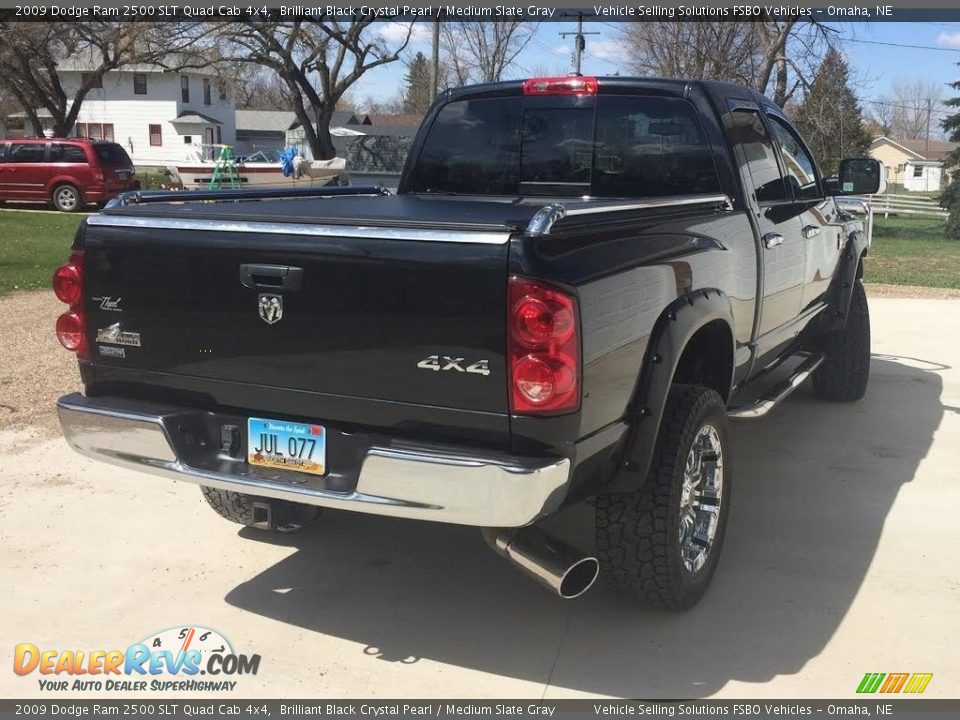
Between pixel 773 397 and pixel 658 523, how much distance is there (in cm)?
163

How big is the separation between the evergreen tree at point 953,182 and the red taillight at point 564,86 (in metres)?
23.1

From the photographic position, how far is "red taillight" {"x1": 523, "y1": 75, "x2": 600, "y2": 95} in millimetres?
5043

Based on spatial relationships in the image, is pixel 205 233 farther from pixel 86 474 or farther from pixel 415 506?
pixel 86 474

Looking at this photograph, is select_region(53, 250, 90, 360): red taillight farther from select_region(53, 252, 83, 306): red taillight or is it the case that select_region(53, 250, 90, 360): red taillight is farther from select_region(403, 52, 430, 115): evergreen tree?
select_region(403, 52, 430, 115): evergreen tree

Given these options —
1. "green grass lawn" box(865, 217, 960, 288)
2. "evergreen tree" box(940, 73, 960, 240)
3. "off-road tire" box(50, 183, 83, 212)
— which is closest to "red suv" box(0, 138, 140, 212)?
"off-road tire" box(50, 183, 83, 212)

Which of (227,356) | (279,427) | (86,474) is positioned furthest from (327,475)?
(86,474)

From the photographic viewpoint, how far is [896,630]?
3846mm

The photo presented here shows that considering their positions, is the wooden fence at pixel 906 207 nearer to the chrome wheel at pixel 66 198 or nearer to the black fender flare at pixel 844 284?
the chrome wheel at pixel 66 198

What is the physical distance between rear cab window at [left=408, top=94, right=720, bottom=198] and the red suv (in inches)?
840

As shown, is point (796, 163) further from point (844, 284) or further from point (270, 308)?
point (270, 308)

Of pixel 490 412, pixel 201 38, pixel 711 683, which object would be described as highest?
pixel 201 38

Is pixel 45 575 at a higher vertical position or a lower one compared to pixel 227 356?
lower

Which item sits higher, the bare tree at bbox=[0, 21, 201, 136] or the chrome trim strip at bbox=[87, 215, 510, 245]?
the bare tree at bbox=[0, 21, 201, 136]

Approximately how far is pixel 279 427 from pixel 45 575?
1579 millimetres
